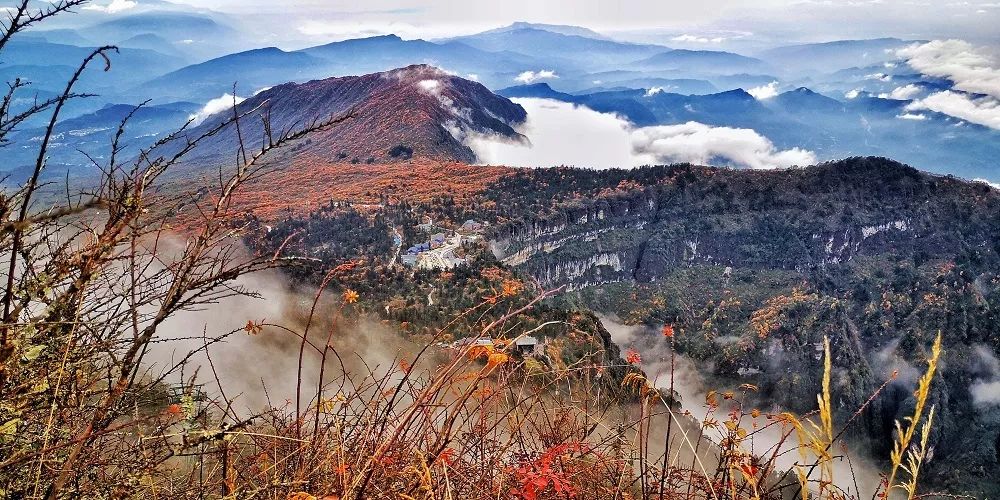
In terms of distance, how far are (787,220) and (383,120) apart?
62298 millimetres

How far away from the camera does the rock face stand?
231 ft

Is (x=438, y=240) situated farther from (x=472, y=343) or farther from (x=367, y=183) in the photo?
(x=472, y=343)

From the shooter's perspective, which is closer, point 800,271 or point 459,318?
point 459,318

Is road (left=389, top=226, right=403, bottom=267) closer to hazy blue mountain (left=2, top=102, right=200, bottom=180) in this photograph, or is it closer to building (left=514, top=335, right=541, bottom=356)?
building (left=514, top=335, right=541, bottom=356)

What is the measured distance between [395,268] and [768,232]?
59269 millimetres

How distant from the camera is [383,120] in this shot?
3553 inches

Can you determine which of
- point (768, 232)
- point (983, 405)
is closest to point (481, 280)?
point (983, 405)

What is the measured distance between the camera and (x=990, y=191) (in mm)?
74688

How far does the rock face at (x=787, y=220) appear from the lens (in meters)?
70.4

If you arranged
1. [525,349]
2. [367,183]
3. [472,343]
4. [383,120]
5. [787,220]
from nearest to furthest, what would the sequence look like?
[472,343] < [525,349] < [367,183] < [787,220] < [383,120]

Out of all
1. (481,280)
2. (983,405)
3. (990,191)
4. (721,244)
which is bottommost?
(983,405)

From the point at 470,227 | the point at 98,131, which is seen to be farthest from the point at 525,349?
the point at 98,131

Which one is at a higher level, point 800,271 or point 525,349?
point 525,349

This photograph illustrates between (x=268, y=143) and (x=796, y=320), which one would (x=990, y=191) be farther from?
(x=268, y=143)
